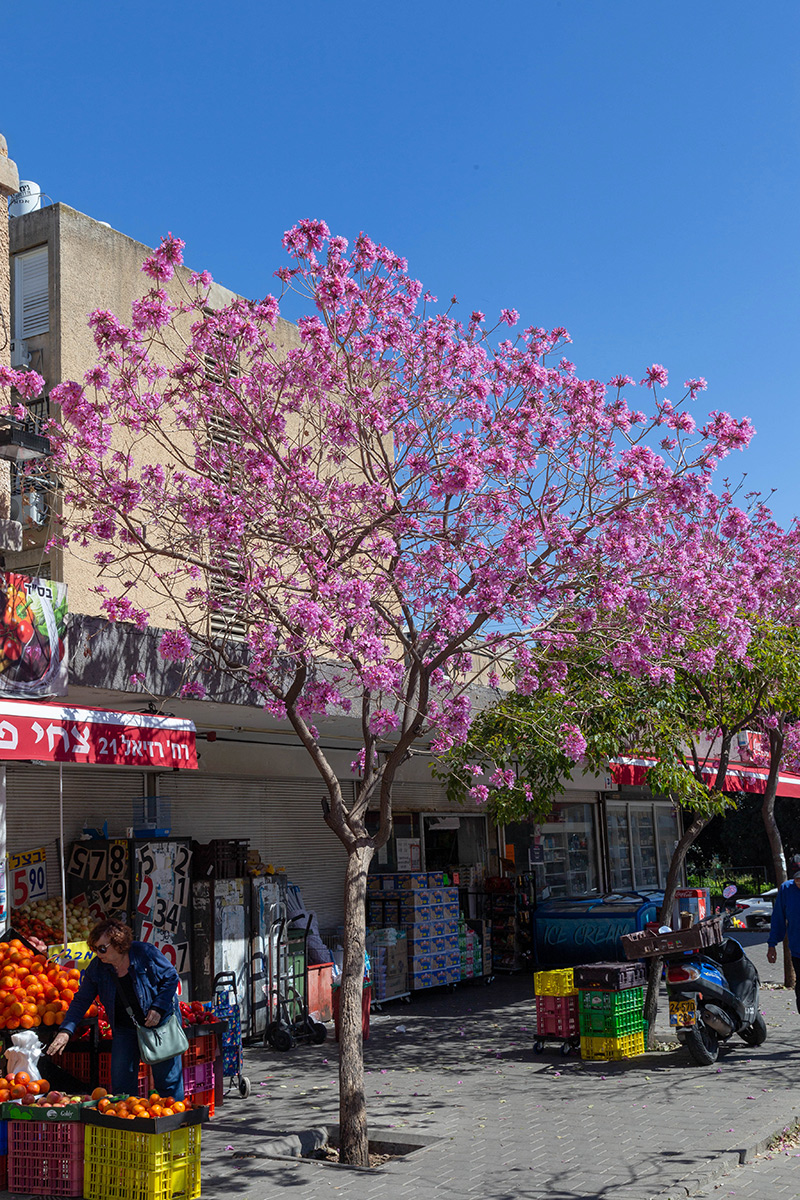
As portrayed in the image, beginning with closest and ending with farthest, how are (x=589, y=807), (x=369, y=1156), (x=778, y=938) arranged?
(x=369, y=1156), (x=778, y=938), (x=589, y=807)

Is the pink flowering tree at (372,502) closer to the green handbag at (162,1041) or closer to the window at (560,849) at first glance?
the green handbag at (162,1041)

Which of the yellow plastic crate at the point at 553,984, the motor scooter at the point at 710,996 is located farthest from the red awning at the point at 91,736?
the motor scooter at the point at 710,996

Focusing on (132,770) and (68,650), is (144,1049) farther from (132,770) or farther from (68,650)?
(132,770)

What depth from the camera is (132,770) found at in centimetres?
1288

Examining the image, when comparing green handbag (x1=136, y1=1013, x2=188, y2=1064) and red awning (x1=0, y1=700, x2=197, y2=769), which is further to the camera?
red awning (x1=0, y1=700, x2=197, y2=769)

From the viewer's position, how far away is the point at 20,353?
41.9 feet

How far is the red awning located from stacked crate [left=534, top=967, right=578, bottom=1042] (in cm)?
428

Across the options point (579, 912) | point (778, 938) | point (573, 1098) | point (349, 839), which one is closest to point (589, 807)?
point (579, 912)

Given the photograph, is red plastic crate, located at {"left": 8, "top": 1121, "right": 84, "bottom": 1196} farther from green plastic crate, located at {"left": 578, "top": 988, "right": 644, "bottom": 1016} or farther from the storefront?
the storefront

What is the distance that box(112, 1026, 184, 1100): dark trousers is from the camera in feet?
23.9

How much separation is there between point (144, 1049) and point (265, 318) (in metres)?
5.63

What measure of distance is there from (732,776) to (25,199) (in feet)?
46.0

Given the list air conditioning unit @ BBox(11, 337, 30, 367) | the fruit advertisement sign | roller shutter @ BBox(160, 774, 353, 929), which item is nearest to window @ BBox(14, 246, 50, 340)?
air conditioning unit @ BBox(11, 337, 30, 367)

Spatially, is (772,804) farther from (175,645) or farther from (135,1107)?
(135,1107)
